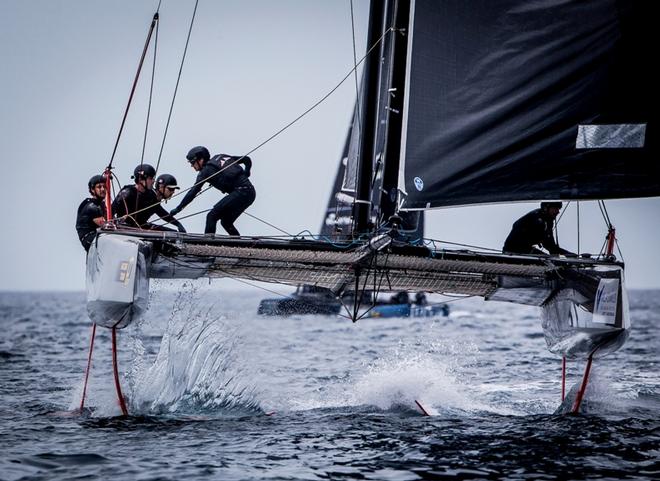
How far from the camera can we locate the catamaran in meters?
8.91

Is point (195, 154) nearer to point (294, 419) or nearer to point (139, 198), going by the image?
point (139, 198)

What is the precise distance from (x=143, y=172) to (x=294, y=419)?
10.6ft

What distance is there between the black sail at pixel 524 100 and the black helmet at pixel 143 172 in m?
2.89

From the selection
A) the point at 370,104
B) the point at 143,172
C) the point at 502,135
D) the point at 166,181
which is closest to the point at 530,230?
the point at 502,135

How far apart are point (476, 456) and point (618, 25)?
4612 millimetres

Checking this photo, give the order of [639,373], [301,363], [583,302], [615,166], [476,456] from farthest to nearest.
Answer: [301,363]
[639,373]
[583,302]
[615,166]
[476,456]

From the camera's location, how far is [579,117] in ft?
29.9

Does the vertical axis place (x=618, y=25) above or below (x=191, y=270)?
above

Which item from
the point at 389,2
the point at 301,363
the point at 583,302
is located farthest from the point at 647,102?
the point at 301,363

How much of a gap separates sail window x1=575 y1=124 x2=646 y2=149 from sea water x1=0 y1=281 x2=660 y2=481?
286cm

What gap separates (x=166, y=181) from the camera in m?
10.2

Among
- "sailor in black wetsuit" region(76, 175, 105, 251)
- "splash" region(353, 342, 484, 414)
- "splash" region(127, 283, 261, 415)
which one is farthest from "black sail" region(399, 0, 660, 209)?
"sailor in black wetsuit" region(76, 175, 105, 251)

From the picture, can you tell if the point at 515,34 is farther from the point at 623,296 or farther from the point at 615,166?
the point at 623,296

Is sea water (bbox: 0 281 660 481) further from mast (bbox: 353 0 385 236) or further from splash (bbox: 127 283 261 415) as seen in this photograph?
mast (bbox: 353 0 385 236)
